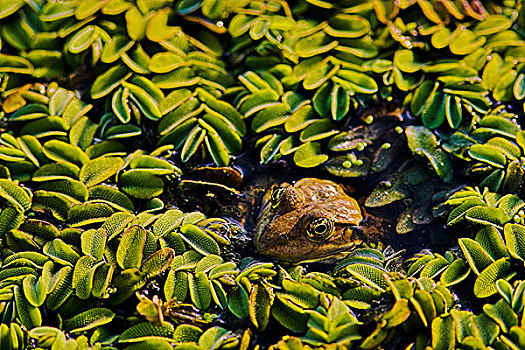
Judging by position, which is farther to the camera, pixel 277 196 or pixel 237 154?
pixel 237 154

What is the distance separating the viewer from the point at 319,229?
11.5 feet

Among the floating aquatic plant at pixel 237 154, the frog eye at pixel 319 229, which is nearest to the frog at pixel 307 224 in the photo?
the frog eye at pixel 319 229

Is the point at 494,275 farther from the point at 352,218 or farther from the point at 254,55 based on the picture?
the point at 254,55

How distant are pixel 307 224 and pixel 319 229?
0.28 ft

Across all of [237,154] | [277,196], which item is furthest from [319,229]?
[237,154]

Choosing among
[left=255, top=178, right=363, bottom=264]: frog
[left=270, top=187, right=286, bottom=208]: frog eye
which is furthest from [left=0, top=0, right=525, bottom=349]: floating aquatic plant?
[left=270, top=187, right=286, bottom=208]: frog eye

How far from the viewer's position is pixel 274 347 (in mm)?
3014

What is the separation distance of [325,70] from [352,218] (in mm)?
1273

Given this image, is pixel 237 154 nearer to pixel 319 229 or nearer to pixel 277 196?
pixel 277 196

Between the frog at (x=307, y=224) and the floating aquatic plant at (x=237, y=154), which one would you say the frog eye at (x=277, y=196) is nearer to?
the frog at (x=307, y=224)

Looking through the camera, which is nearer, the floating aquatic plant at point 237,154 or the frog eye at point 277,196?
the floating aquatic plant at point 237,154

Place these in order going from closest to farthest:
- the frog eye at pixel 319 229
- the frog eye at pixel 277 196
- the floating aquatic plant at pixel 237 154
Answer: the floating aquatic plant at pixel 237 154 < the frog eye at pixel 319 229 < the frog eye at pixel 277 196

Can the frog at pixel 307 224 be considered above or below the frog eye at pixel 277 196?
below

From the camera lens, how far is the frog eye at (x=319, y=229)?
11.4ft
